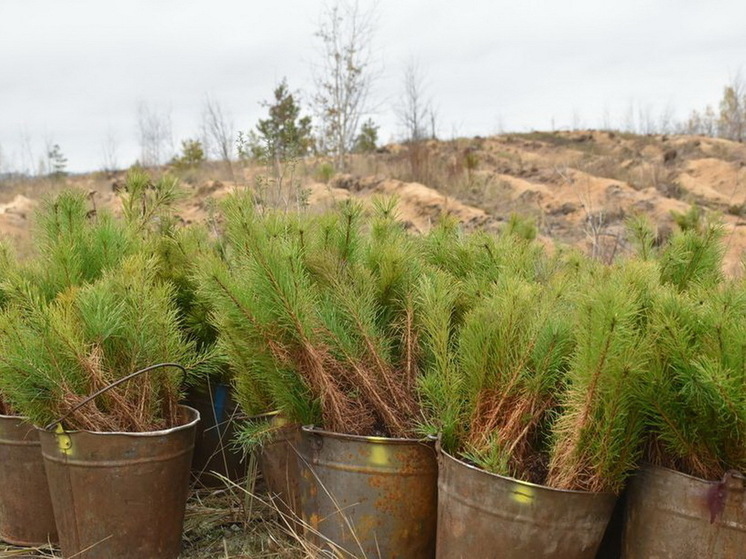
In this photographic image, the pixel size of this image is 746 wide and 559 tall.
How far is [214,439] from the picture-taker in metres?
2.65

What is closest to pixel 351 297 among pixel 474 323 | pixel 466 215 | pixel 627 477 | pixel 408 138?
pixel 474 323

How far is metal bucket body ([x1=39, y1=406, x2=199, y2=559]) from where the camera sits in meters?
1.96

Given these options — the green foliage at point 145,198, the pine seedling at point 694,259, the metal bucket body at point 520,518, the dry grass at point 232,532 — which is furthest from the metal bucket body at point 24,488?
the pine seedling at point 694,259

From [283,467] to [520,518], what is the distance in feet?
2.96

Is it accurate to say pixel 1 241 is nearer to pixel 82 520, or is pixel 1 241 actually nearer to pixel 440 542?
pixel 82 520

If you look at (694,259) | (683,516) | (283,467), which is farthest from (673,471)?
(283,467)

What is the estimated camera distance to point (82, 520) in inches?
78.5

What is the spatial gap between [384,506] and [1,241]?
6.80 ft

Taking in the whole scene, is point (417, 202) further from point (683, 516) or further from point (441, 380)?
point (683, 516)

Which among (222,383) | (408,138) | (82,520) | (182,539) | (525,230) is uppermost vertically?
(408,138)

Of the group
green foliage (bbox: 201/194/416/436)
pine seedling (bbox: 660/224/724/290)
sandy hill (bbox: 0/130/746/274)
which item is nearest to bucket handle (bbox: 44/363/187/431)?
green foliage (bbox: 201/194/416/436)

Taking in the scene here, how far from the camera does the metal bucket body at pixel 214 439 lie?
2570 millimetres

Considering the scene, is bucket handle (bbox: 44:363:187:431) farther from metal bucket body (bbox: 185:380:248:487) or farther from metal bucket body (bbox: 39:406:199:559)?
metal bucket body (bbox: 185:380:248:487)

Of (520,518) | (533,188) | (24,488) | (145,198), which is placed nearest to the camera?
(520,518)
